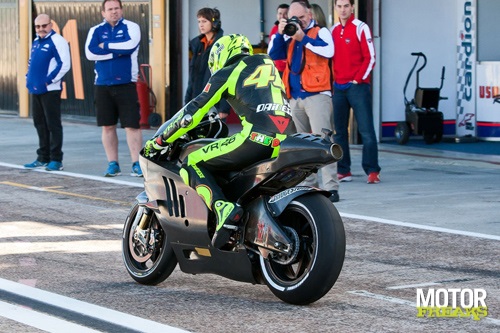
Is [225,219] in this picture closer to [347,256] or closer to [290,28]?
[347,256]

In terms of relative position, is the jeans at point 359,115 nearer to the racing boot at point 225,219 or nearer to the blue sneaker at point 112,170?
the blue sneaker at point 112,170

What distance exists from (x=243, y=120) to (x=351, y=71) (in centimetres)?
564

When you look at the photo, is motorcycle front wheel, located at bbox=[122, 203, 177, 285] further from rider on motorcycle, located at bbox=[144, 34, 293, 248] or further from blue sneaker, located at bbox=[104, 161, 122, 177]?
blue sneaker, located at bbox=[104, 161, 122, 177]

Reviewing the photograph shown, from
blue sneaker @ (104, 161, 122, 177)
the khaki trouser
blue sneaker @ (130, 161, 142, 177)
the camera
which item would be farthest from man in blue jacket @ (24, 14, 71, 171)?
the camera

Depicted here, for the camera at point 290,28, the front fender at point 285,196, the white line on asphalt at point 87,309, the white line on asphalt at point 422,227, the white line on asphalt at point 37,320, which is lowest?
the white line on asphalt at point 422,227

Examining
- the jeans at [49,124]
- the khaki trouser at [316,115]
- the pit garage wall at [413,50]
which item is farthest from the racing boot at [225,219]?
the pit garage wall at [413,50]

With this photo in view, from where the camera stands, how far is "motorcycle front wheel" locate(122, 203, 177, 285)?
7840mm

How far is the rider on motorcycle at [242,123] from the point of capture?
293 inches

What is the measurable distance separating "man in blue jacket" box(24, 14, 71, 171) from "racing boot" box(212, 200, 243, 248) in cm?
794

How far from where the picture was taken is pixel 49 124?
15188 mm

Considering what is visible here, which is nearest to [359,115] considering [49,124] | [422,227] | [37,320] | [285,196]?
[422,227]

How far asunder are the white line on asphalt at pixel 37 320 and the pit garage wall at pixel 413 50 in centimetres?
1156

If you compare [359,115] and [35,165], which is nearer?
[359,115]

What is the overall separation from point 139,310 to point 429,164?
8824mm
